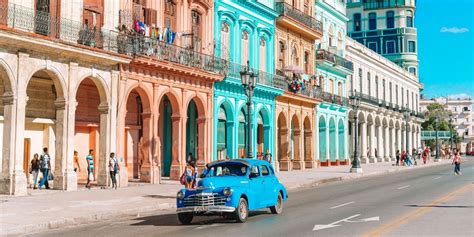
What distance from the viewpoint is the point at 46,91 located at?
24.9 m

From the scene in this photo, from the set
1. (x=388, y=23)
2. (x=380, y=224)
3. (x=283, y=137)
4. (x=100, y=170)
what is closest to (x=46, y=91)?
(x=100, y=170)

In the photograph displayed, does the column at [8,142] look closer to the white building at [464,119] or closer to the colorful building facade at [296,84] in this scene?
the colorful building facade at [296,84]

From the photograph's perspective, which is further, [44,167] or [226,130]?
[226,130]

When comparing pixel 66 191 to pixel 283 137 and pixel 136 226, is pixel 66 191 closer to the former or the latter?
pixel 136 226

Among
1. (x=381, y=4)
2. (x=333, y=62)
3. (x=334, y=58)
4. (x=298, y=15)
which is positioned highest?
(x=381, y=4)

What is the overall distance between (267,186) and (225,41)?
19.1m

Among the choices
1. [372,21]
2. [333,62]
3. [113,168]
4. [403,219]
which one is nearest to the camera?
[403,219]

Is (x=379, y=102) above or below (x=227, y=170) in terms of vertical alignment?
above

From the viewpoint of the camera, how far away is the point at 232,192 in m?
13.5

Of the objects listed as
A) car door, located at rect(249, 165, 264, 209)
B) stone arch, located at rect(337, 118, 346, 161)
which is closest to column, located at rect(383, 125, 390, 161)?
stone arch, located at rect(337, 118, 346, 161)

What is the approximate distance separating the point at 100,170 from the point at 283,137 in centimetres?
1839

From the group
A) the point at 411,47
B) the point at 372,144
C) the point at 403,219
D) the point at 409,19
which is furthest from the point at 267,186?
the point at 409,19

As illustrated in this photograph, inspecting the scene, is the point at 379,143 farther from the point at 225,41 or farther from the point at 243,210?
the point at 243,210

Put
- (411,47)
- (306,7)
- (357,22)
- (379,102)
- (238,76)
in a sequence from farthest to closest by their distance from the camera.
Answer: (357,22)
(411,47)
(379,102)
(306,7)
(238,76)
